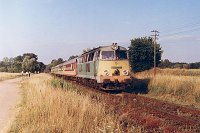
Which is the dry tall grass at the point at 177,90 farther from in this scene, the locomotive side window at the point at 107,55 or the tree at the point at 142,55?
the tree at the point at 142,55

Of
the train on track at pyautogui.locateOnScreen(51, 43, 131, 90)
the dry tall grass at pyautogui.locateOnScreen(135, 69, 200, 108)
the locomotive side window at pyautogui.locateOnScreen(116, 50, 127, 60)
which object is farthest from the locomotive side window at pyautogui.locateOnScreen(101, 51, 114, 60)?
the dry tall grass at pyautogui.locateOnScreen(135, 69, 200, 108)

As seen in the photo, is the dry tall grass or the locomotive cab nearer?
the dry tall grass

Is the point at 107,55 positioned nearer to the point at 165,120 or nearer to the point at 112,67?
the point at 112,67

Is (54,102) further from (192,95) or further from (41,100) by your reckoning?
(192,95)

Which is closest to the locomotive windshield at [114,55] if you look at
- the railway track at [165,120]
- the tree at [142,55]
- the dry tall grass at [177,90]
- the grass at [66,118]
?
the dry tall grass at [177,90]

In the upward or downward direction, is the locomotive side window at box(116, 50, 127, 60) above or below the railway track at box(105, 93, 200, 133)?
above

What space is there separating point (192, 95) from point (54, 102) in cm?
969

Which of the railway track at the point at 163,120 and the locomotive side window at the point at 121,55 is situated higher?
the locomotive side window at the point at 121,55

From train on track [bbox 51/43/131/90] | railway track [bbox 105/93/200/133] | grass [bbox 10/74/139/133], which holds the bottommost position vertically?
railway track [bbox 105/93/200/133]

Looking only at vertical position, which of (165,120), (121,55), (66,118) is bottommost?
(165,120)

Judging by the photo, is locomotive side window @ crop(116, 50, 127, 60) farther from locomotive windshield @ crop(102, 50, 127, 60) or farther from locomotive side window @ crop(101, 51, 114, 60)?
locomotive side window @ crop(101, 51, 114, 60)

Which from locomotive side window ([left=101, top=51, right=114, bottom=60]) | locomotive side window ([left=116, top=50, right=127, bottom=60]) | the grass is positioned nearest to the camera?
the grass

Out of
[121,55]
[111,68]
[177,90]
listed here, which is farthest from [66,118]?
[121,55]

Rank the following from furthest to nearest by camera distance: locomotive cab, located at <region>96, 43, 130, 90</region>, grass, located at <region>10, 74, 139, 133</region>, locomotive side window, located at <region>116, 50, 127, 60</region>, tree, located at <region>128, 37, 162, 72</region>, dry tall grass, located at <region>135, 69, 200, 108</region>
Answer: tree, located at <region>128, 37, 162, 72</region> < locomotive side window, located at <region>116, 50, 127, 60</region> < locomotive cab, located at <region>96, 43, 130, 90</region> < dry tall grass, located at <region>135, 69, 200, 108</region> < grass, located at <region>10, 74, 139, 133</region>
